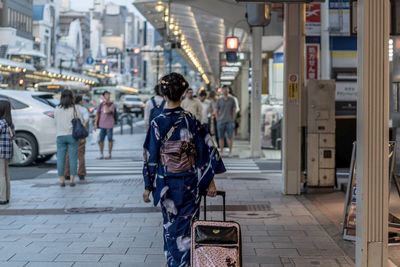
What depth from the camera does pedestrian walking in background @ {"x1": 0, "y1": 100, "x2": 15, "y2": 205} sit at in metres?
9.55

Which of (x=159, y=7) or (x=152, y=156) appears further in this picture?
(x=159, y=7)

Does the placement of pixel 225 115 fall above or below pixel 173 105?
above

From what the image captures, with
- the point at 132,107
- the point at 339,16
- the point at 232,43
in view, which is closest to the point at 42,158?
the point at 232,43

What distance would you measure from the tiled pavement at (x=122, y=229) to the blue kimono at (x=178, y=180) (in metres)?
1.43

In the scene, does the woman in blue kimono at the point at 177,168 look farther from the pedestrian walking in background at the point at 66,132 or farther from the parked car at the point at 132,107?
the parked car at the point at 132,107

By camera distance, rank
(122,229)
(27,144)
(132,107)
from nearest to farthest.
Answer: (122,229) < (27,144) < (132,107)

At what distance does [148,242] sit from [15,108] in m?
9.13

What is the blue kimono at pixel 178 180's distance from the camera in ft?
16.0

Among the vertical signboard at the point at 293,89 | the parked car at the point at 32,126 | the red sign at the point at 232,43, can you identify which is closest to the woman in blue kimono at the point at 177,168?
the vertical signboard at the point at 293,89

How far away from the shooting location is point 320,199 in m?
10.2

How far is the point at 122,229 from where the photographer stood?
26.1 ft

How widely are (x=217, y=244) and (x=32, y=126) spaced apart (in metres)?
11.5

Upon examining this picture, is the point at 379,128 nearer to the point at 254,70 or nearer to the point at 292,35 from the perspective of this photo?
the point at 292,35

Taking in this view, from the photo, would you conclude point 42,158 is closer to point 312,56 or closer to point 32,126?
point 32,126
